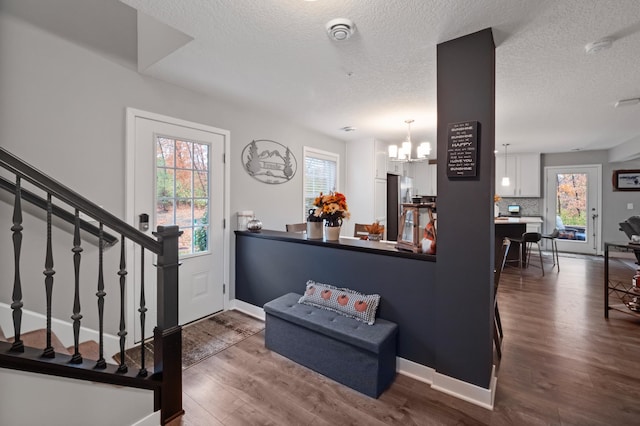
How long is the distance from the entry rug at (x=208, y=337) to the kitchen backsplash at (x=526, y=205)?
7.19m

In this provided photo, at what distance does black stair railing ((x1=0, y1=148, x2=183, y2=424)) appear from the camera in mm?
1249

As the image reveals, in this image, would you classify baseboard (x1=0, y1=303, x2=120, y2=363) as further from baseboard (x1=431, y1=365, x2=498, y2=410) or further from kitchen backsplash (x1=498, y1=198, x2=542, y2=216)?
kitchen backsplash (x1=498, y1=198, x2=542, y2=216)

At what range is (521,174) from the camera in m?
7.22

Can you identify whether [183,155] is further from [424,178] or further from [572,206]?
[572,206]

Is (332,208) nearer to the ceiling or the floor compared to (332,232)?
Result: nearer to the ceiling

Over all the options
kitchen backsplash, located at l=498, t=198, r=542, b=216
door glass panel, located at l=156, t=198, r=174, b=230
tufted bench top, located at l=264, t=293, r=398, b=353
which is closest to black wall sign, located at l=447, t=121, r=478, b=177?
tufted bench top, located at l=264, t=293, r=398, b=353

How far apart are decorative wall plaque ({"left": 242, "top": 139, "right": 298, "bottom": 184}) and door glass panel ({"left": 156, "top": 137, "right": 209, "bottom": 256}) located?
59 centimetres

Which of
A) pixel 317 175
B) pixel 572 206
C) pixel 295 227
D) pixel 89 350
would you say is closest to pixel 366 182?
pixel 317 175

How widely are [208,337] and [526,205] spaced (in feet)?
25.9

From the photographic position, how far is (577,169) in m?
6.86

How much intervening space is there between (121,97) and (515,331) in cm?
428

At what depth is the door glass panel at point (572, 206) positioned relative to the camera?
270 inches

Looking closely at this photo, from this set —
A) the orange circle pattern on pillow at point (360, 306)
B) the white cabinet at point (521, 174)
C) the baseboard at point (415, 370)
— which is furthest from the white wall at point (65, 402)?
the white cabinet at point (521, 174)

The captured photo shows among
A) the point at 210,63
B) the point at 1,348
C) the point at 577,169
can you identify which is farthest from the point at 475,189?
the point at 577,169
